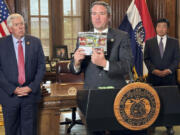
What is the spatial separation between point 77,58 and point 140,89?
0.48 m

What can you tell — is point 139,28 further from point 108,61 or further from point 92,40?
point 92,40

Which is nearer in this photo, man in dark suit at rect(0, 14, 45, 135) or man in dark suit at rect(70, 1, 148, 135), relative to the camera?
man in dark suit at rect(70, 1, 148, 135)

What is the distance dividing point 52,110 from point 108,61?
142 cm

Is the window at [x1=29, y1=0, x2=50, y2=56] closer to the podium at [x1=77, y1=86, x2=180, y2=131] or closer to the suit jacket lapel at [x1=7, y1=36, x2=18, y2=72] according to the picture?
the suit jacket lapel at [x1=7, y1=36, x2=18, y2=72]

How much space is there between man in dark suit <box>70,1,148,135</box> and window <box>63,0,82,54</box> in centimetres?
376

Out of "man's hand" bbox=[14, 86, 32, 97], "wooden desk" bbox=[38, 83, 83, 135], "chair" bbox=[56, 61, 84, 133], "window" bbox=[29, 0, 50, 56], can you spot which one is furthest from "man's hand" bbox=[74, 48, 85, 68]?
"window" bbox=[29, 0, 50, 56]

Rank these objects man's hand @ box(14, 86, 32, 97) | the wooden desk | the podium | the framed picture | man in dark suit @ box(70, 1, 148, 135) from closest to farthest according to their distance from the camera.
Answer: the podium, man in dark suit @ box(70, 1, 148, 135), man's hand @ box(14, 86, 32, 97), the wooden desk, the framed picture

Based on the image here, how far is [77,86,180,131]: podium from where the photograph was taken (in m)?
1.53

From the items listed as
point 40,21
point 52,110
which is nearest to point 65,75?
point 52,110

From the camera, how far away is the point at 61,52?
5.57m

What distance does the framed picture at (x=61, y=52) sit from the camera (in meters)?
5.54

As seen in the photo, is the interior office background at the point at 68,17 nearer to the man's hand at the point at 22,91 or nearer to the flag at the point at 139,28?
the flag at the point at 139,28

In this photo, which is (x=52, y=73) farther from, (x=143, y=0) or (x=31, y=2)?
(x=143, y=0)

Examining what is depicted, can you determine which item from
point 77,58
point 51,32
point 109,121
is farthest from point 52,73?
point 109,121
